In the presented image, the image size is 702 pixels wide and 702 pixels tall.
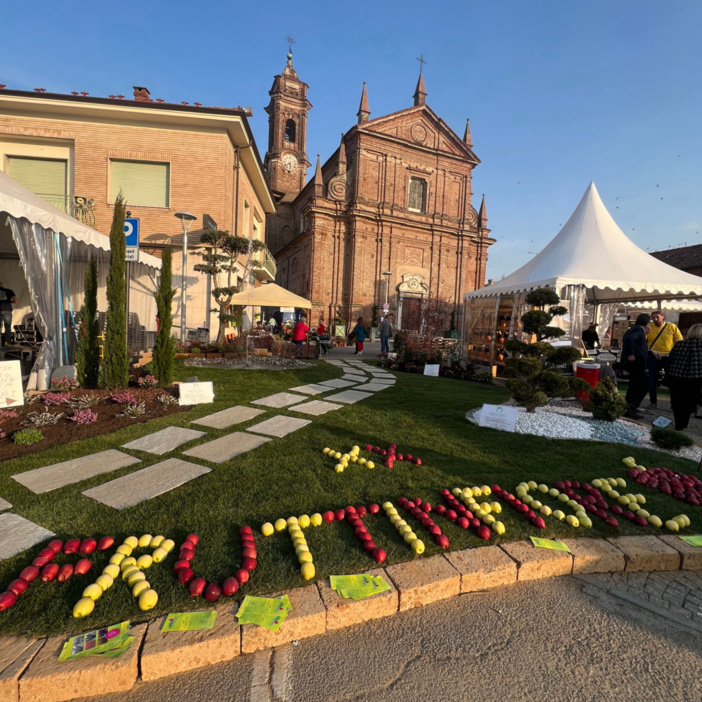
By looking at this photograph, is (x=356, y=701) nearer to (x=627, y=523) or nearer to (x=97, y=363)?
(x=627, y=523)

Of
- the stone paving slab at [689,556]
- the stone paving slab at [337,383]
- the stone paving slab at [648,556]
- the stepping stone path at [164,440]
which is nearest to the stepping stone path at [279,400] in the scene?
the stone paving slab at [337,383]

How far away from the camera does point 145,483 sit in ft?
10.2

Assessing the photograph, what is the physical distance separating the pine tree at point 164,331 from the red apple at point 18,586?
4674 mm

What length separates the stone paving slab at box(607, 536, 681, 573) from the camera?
245cm

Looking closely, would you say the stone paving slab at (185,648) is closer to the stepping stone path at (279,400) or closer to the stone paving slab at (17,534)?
the stone paving slab at (17,534)

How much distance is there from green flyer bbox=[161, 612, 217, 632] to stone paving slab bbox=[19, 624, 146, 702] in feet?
0.46

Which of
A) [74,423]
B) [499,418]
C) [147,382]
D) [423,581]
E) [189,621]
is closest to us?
[189,621]

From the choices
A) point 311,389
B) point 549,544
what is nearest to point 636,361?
point 549,544

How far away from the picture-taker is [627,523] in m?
2.84

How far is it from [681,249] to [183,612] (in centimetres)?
3608

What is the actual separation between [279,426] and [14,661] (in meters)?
3.36

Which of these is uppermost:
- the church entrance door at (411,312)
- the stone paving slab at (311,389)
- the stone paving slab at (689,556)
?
the church entrance door at (411,312)

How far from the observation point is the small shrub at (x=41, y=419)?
4.38 meters

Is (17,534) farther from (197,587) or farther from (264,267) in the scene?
(264,267)
